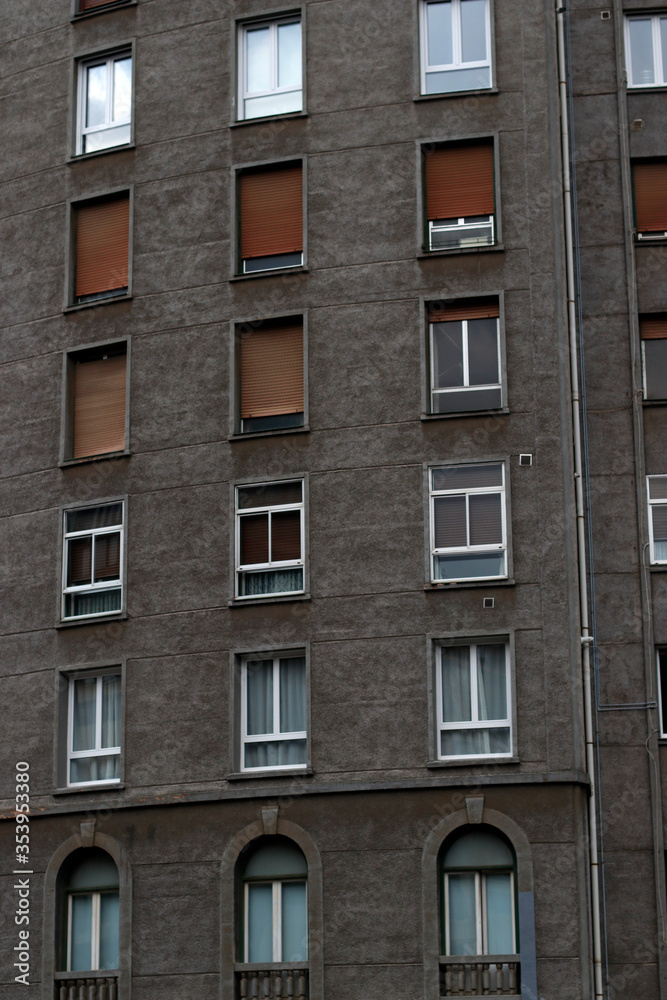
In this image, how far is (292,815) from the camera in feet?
95.7

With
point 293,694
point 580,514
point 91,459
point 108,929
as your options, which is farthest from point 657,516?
point 108,929

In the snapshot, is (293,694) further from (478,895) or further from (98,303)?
(98,303)

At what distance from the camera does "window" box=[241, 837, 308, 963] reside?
2902cm

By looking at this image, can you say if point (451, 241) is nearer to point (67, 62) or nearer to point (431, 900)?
point (67, 62)

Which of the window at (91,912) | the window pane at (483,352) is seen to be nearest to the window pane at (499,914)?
the window at (91,912)

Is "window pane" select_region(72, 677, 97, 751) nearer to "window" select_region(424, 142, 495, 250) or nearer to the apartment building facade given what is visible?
the apartment building facade

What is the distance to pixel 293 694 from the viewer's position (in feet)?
99.7

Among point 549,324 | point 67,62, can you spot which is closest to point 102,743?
point 549,324

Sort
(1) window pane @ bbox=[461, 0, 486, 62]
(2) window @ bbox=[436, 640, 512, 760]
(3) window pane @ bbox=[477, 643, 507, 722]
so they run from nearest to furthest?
(2) window @ bbox=[436, 640, 512, 760]
(3) window pane @ bbox=[477, 643, 507, 722]
(1) window pane @ bbox=[461, 0, 486, 62]

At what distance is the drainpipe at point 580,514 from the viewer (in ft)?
92.1

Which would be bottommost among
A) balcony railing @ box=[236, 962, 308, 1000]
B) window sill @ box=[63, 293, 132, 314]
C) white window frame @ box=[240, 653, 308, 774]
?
balcony railing @ box=[236, 962, 308, 1000]

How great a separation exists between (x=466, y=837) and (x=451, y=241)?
→ 1138 centimetres

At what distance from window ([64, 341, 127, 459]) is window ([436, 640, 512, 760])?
810cm

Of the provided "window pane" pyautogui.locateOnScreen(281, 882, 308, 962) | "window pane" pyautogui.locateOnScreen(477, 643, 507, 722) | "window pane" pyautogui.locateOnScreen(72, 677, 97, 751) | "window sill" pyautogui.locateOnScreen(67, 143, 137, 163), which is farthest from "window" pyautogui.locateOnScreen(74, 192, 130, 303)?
"window pane" pyautogui.locateOnScreen(281, 882, 308, 962)
